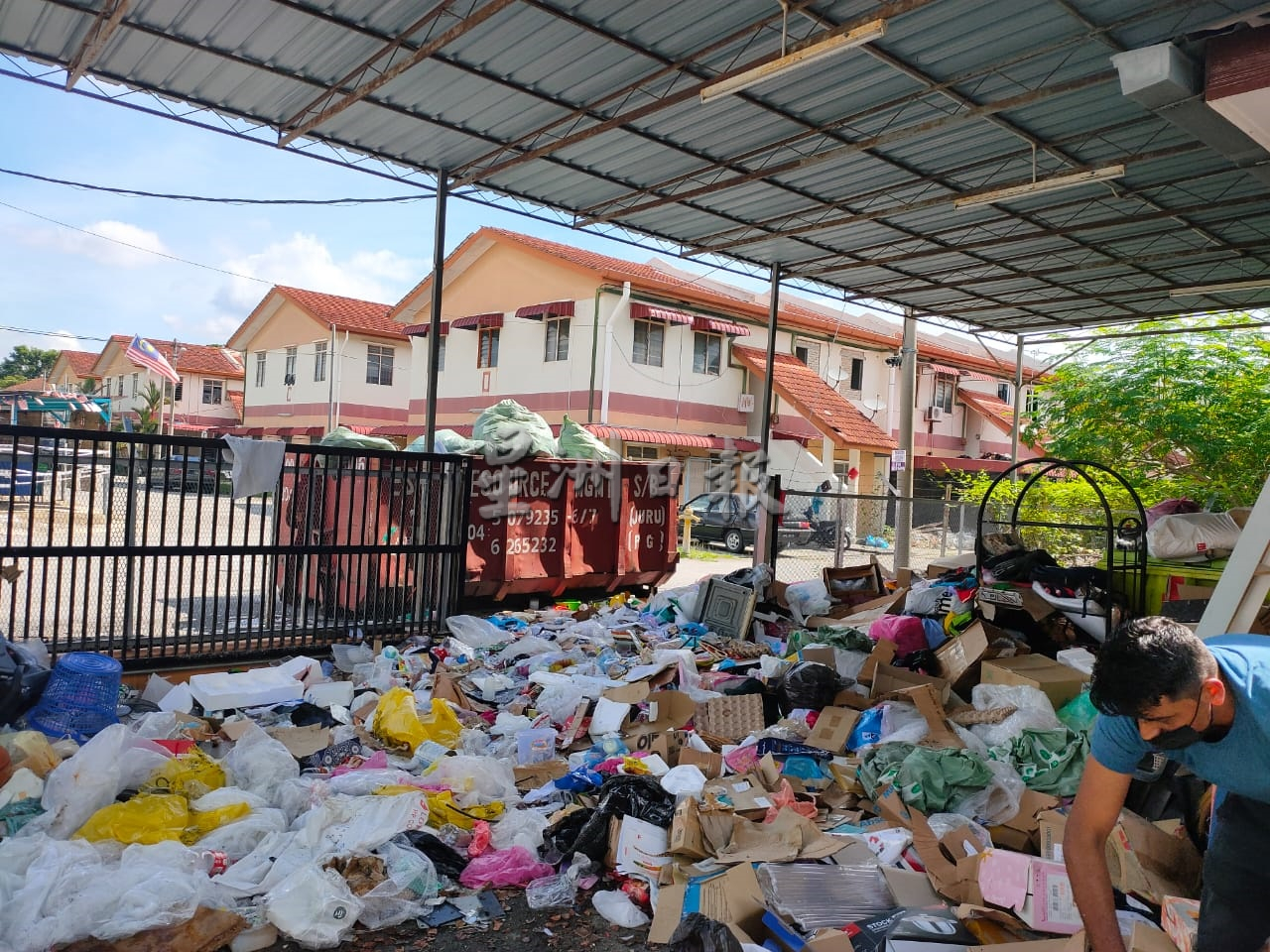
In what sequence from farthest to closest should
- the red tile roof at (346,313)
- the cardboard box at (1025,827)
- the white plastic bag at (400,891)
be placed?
1. the red tile roof at (346,313)
2. the cardboard box at (1025,827)
3. the white plastic bag at (400,891)

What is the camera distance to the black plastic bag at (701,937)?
9.50 feet

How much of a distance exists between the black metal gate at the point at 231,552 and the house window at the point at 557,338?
39.9 ft

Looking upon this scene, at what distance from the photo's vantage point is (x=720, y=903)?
10.7ft

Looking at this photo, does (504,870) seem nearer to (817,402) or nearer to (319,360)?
(817,402)

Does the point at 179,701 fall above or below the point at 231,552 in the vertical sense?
below

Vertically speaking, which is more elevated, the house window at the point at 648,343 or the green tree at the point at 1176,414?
the house window at the point at 648,343

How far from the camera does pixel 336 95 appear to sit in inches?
324

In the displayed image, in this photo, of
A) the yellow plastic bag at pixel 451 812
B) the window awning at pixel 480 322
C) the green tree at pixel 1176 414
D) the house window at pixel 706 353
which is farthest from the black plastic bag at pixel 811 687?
the window awning at pixel 480 322

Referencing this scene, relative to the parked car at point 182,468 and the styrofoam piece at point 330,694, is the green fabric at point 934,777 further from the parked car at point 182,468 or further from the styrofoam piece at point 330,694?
the parked car at point 182,468

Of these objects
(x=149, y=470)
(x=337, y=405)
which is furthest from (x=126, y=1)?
(x=337, y=405)

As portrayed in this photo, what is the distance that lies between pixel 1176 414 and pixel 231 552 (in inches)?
551

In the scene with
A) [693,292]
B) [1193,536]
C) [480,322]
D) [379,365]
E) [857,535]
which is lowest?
[857,535]

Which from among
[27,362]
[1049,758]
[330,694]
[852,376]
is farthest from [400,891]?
[27,362]

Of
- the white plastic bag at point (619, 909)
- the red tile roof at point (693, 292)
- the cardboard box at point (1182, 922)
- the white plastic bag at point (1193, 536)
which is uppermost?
the red tile roof at point (693, 292)
